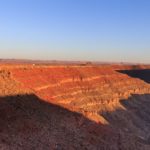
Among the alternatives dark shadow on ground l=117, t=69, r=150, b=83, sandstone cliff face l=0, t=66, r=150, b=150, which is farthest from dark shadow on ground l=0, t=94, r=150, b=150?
dark shadow on ground l=117, t=69, r=150, b=83

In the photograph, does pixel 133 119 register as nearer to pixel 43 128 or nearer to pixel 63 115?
pixel 63 115

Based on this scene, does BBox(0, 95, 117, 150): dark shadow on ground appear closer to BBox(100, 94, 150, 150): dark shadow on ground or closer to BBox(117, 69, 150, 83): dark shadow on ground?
BBox(100, 94, 150, 150): dark shadow on ground

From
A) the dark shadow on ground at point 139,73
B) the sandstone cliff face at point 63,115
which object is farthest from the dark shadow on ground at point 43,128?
the dark shadow on ground at point 139,73

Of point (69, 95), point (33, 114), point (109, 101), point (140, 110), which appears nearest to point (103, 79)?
point (140, 110)

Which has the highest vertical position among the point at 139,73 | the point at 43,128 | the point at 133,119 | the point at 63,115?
the point at 63,115

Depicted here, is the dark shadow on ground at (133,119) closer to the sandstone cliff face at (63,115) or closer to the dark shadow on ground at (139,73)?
the sandstone cliff face at (63,115)

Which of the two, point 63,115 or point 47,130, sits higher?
point 63,115

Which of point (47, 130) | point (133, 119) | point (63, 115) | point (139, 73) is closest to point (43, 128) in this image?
point (47, 130)
